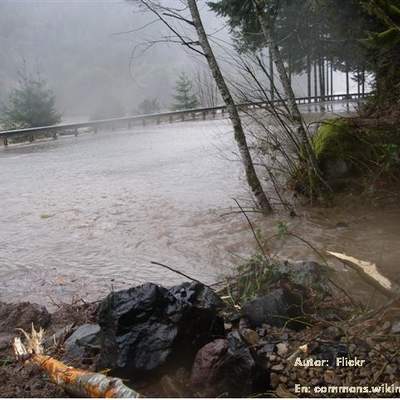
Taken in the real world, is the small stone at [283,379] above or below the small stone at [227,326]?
below

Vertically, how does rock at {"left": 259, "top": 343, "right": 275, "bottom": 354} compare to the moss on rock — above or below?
below

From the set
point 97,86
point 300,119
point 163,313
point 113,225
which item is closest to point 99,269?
point 113,225

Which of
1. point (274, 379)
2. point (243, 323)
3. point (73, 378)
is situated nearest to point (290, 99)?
point (243, 323)

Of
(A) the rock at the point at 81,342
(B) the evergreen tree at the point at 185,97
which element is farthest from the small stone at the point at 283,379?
(B) the evergreen tree at the point at 185,97

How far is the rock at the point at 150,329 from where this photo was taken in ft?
10.4

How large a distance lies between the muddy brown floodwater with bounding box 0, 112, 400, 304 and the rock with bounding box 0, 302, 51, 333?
19.3 inches

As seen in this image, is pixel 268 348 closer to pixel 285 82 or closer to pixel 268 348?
pixel 268 348

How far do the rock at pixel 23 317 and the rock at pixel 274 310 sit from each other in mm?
2148

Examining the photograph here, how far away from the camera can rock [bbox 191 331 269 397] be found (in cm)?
288

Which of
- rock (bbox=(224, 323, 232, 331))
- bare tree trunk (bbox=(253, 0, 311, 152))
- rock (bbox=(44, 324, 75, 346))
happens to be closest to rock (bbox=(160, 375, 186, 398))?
rock (bbox=(224, 323, 232, 331))

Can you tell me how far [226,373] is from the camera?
2.93 meters

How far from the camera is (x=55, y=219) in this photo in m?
9.22

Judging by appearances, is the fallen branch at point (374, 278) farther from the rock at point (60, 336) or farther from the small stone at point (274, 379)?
the rock at point (60, 336)

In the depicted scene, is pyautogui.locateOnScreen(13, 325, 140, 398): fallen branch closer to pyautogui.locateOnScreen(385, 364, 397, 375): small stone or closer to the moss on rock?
pyautogui.locateOnScreen(385, 364, 397, 375): small stone
